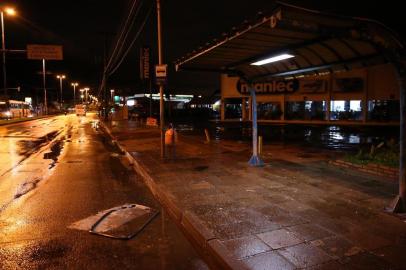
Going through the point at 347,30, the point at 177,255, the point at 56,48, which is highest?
the point at 56,48

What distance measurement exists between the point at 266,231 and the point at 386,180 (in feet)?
15.1

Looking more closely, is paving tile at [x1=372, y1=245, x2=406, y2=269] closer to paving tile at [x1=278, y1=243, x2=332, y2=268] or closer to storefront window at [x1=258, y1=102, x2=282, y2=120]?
paving tile at [x1=278, y1=243, x2=332, y2=268]

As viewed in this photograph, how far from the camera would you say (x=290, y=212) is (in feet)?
20.2

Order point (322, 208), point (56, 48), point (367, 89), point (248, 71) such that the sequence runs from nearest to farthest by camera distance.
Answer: point (322, 208) → point (248, 71) → point (56, 48) → point (367, 89)

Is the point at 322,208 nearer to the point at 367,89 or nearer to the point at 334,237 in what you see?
the point at 334,237

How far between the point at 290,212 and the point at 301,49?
4145mm

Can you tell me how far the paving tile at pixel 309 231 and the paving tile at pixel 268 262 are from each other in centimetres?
79

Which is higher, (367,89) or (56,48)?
(56,48)

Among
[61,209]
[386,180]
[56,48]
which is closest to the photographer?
[61,209]

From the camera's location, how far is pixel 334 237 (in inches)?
197

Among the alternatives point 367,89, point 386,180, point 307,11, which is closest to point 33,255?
point 307,11

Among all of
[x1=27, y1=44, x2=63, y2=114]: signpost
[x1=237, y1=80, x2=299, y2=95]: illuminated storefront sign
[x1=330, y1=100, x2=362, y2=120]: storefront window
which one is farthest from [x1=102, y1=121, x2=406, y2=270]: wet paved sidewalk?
[x1=237, y1=80, x2=299, y2=95]: illuminated storefront sign

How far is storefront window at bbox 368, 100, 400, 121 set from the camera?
30500mm

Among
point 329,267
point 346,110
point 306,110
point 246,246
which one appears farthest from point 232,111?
point 329,267
